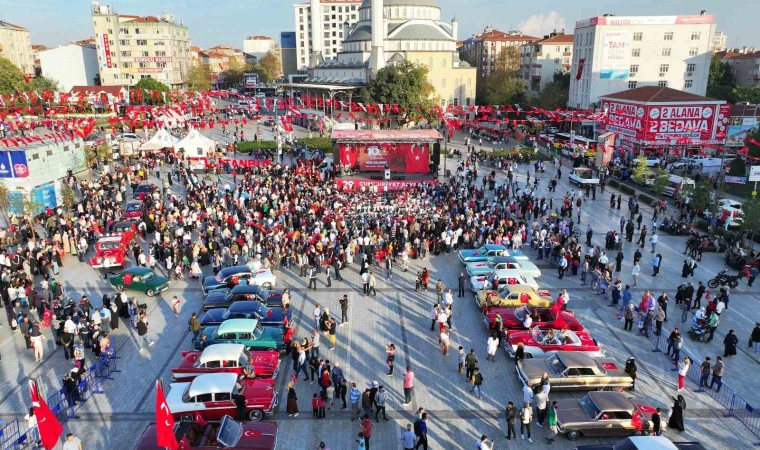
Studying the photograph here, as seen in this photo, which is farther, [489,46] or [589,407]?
[489,46]

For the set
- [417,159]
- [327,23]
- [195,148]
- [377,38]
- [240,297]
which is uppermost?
[327,23]

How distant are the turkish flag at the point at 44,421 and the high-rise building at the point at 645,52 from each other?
207ft

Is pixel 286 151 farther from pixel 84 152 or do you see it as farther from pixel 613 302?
pixel 613 302

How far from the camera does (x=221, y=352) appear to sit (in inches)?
512

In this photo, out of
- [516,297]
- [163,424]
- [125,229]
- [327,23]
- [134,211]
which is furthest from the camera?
[327,23]

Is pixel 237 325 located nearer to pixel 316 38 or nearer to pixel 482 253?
pixel 482 253

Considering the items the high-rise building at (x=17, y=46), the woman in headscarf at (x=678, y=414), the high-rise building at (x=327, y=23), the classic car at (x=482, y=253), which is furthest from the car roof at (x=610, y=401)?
the high-rise building at (x=327, y=23)

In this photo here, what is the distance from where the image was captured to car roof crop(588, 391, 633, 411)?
11.4m

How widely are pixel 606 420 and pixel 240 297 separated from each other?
1089 cm

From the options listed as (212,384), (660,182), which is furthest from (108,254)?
(660,182)

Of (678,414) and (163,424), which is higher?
(163,424)

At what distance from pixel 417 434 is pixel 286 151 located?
38097 mm

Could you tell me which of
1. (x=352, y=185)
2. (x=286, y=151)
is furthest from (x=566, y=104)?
(x=352, y=185)

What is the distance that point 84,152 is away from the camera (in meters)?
36.2
